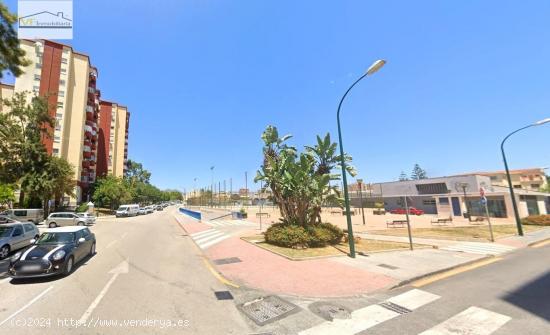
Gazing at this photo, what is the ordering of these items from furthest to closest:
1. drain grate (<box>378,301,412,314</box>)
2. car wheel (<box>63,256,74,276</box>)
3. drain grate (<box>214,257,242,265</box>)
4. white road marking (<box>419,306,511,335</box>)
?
drain grate (<box>214,257,242,265</box>) < car wheel (<box>63,256,74,276</box>) < drain grate (<box>378,301,412,314</box>) < white road marking (<box>419,306,511,335</box>)

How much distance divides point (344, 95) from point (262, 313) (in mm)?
9680

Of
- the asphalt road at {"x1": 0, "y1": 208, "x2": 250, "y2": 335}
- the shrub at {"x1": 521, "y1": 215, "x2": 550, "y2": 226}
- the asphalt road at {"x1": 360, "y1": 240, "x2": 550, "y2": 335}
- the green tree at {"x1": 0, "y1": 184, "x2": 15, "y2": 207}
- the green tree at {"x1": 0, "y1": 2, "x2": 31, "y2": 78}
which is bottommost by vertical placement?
the shrub at {"x1": 521, "y1": 215, "x2": 550, "y2": 226}

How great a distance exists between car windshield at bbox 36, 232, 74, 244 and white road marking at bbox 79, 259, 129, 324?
7.24 feet

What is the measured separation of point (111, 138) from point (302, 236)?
8036cm

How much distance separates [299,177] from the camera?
14820mm

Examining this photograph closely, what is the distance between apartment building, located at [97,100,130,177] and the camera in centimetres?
6888

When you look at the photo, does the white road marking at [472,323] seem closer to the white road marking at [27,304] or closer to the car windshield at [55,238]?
the white road marking at [27,304]

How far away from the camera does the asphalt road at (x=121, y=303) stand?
5125 millimetres

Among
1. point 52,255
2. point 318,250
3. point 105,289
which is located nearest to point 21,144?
point 52,255

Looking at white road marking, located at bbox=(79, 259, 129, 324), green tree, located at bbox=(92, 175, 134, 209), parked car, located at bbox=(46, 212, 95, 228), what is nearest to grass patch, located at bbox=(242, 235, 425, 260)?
white road marking, located at bbox=(79, 259, 129, 324)

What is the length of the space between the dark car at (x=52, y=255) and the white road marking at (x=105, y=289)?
152 cm

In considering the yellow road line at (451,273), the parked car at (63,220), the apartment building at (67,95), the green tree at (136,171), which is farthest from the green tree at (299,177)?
the green tree at (136,171)

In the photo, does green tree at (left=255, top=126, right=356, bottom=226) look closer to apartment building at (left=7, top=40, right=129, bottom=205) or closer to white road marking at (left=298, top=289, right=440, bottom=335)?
white road marking at (left=298, top=289, right=440, bottom=335)

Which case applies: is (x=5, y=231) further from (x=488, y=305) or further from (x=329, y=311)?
(x=488, y=305)
